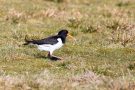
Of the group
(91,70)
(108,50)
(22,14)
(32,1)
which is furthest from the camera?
(32,1)

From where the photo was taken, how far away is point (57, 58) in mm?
14805

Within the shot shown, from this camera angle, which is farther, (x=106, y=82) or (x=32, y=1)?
(x=32, y=1)

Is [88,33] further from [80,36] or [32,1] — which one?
[32,1]

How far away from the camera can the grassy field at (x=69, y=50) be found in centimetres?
1141

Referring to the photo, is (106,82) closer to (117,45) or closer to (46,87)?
(46,87)

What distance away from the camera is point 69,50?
16234mm

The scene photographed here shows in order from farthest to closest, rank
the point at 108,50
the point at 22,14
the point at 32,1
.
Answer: the point at 32,1, the point at 22,14, the point at 108,50

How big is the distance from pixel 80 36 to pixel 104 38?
898 mm

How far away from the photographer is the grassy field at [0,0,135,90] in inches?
449

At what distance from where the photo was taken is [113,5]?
1172 inches

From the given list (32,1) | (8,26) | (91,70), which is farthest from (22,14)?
(91,70)

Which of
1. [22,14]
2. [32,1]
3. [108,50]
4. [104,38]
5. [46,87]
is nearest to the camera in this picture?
[46,87]

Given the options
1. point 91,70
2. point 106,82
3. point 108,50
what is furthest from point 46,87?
point 108,50

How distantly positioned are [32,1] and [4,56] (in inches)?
509
